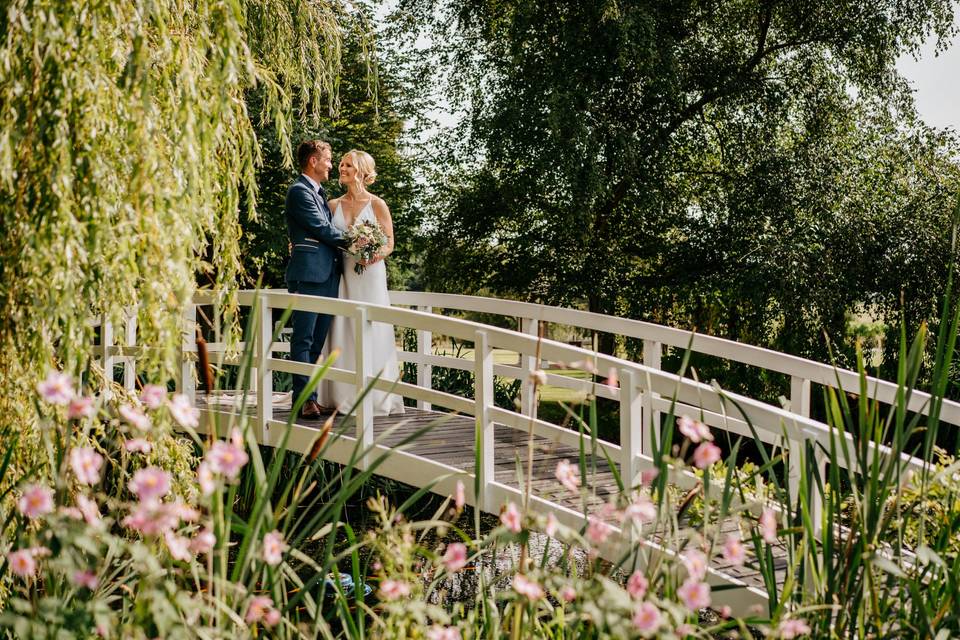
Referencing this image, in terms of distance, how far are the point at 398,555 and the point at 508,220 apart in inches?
488

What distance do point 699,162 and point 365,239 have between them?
9.30m

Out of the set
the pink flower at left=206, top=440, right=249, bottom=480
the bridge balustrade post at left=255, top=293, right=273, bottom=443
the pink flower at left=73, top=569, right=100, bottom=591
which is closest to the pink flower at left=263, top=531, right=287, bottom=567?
the pink flower at left=206, top=440, right=249, bottom=480

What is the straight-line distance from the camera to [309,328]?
6.87 metres

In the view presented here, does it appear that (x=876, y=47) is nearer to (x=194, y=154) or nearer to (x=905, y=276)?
(x=905, y=276)

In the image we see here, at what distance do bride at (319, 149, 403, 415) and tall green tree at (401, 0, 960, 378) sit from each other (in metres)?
6.01

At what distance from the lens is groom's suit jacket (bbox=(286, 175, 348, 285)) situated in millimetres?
6605

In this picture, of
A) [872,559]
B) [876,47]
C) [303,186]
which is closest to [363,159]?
[303,186]

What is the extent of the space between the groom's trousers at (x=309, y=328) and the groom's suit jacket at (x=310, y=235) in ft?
0.25

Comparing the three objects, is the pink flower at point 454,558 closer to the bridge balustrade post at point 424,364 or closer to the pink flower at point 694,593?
the pink flower at point 694,593

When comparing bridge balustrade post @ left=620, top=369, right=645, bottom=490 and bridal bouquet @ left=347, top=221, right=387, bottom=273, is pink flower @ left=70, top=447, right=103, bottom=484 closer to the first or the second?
bridge balustrade post @ left=620, top=369, right=645, bottom=490

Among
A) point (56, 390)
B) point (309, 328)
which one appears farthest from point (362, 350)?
point (56, 390)

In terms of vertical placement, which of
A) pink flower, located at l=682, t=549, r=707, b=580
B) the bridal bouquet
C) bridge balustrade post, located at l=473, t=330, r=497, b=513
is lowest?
→ bridge balustrade post, located at l=473, t=330, r=497, b=513

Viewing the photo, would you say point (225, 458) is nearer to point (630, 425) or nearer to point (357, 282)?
point (630, 425)

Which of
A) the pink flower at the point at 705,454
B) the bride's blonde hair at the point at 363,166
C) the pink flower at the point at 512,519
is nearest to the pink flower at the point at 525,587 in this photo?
the pink flower at the point at 512,519
